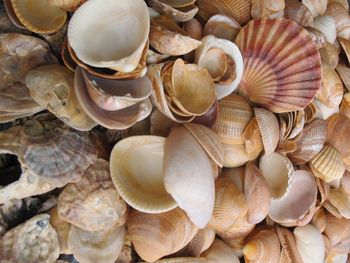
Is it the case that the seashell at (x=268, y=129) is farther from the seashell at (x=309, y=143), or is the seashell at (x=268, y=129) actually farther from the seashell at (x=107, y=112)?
the seashell at (x=107, y=112)

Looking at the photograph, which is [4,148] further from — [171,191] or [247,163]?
[247,163]

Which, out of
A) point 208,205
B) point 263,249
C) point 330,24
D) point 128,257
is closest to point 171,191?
point 208,205

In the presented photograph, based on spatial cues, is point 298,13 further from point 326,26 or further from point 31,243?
point 31,243

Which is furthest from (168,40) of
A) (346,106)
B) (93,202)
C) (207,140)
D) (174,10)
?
(346,106)

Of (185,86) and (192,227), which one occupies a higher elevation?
(185,86)

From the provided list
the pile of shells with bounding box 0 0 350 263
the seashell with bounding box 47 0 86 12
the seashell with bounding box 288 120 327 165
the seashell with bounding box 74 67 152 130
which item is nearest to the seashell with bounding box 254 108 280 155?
the pile of shells with bounding box 0 0 350 263

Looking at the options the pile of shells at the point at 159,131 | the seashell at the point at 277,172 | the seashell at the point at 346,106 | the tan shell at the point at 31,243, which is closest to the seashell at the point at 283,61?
the pile of shells at the point at 159,131
